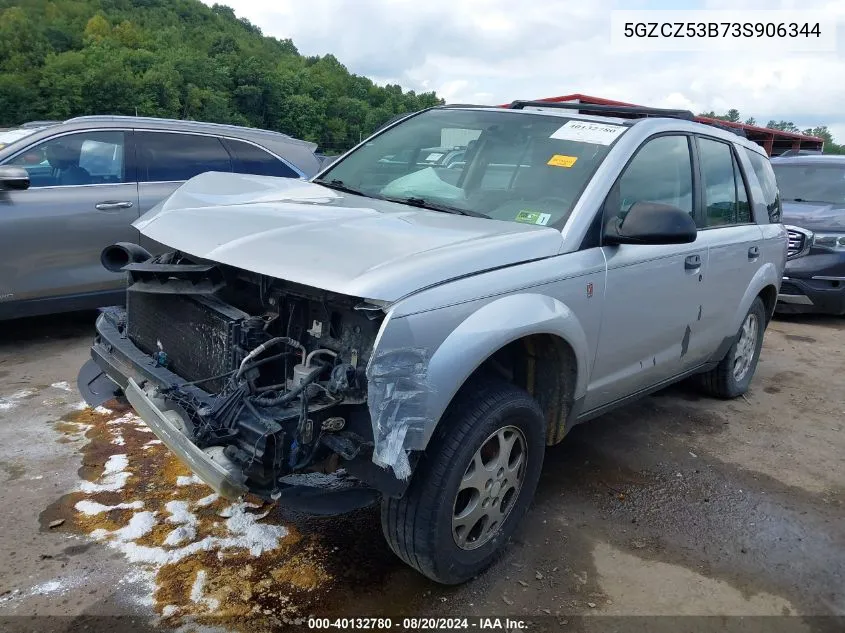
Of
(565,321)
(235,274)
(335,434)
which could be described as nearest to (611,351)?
(565,321)

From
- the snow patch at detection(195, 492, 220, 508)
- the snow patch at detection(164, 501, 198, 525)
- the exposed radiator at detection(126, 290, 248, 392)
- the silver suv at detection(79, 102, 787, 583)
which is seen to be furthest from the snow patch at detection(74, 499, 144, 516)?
the exposed radiator at detection(126, 290, 248, 392)

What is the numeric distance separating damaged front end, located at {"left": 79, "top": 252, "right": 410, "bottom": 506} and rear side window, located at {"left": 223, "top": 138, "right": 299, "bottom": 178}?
355 cm

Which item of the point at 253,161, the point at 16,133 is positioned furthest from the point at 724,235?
the point at 16,133

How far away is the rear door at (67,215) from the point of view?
508 cm

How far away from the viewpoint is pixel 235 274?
2.77 metres

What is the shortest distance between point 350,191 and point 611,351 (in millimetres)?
1605

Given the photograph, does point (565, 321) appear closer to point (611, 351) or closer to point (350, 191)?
point (611, 351)

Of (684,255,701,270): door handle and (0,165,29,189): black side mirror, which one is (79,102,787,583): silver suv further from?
(0,165,29,189): black side mirror

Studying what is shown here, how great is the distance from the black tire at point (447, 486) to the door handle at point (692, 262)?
4.90ft

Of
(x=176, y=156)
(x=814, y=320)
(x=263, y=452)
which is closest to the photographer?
(x=263, y=452)

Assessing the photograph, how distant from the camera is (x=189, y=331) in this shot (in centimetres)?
279

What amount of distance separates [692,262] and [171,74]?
5987 cm

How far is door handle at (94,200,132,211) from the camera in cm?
543

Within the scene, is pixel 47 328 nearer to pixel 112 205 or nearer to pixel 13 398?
pixel 112 205
